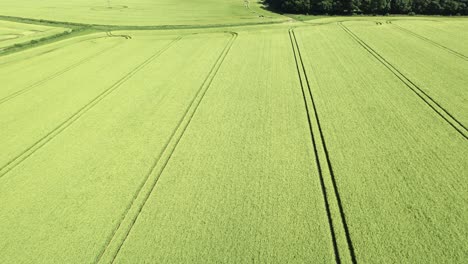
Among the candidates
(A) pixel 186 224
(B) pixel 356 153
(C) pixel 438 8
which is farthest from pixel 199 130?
(C) pixel 438 8

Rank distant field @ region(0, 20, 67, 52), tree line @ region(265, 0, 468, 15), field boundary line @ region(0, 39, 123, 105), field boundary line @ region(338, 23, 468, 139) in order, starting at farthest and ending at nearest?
tree line @ region(265, 0, 468, 15) < distant field @ region(0, 20, 67, 52) < field boundary line @ region(0, 39, 123, 105) < field boundary line @ region(338, 23, 468, 139)

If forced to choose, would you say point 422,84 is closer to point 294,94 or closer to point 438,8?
point 294,94

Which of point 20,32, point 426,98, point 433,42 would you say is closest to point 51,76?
point 20,32

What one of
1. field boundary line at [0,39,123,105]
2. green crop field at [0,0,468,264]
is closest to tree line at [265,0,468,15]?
green crop field at [0,0,468,264]

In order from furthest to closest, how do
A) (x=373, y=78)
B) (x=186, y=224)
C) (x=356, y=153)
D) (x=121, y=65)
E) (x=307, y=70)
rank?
(x=121, y=65), (x=307, y=70), (x=373, y=78), (x=356, y=153), (x=186, y=224)

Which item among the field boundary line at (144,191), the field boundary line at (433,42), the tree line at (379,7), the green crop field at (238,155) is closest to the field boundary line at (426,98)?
the green crop field at (238,155)

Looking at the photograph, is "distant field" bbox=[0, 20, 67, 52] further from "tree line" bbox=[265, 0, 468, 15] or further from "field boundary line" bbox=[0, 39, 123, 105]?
"tree line" bbox=[265, 0, 468, 15]

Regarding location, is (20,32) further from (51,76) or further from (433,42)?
(433,42)

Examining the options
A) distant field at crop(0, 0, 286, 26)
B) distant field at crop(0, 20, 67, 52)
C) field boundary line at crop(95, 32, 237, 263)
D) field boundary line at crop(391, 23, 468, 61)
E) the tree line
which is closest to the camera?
field boundary line at crop(95, 32, 237, 263)
